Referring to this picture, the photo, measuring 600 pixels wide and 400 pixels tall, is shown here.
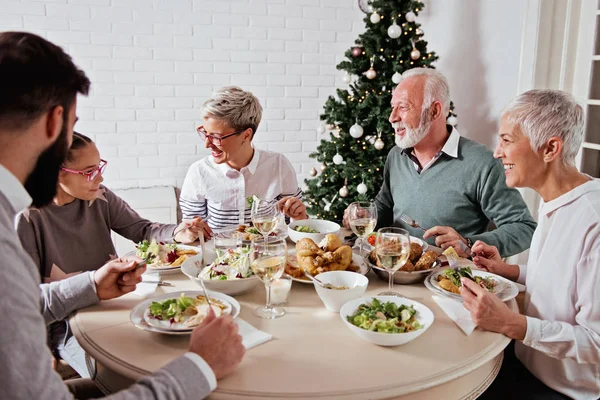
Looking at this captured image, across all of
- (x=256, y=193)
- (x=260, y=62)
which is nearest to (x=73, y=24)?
(x=260, y=62)

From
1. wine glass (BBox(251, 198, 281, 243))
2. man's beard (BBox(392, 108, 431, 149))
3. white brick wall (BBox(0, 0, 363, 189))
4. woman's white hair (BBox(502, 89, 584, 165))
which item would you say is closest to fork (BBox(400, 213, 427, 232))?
man's beard (BBox(392, 108, 431, 149))

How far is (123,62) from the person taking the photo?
3.95 metres

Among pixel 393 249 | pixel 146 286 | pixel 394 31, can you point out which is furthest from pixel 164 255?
pixel 394 31

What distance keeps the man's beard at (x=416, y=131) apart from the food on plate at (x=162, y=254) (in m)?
1.31

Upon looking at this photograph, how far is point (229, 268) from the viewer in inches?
65.2

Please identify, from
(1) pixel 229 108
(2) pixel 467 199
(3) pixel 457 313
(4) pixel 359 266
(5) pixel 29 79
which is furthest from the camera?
(1) pixel 229 108

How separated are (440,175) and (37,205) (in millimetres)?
1981

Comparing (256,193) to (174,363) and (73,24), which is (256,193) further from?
(73,24)

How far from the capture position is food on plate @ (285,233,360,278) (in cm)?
167

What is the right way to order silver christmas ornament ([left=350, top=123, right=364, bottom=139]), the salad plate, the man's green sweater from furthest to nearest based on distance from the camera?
silver christmas ornament ([left=350, top=123, right=364, bottom=139])
the man's green sweater
the salad plate

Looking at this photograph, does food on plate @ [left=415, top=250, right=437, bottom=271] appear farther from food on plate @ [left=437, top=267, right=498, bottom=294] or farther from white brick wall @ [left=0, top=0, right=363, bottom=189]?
white brick wall @ [left=0, top=0, right=363, bottom=189]

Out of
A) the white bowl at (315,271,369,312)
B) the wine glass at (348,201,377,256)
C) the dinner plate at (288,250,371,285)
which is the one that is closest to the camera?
the white bowl at (315,271,369,312)

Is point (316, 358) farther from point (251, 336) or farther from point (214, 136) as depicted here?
point (214, 136)

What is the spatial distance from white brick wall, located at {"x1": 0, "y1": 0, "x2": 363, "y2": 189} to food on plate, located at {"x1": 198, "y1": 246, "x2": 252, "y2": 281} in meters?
2.66
